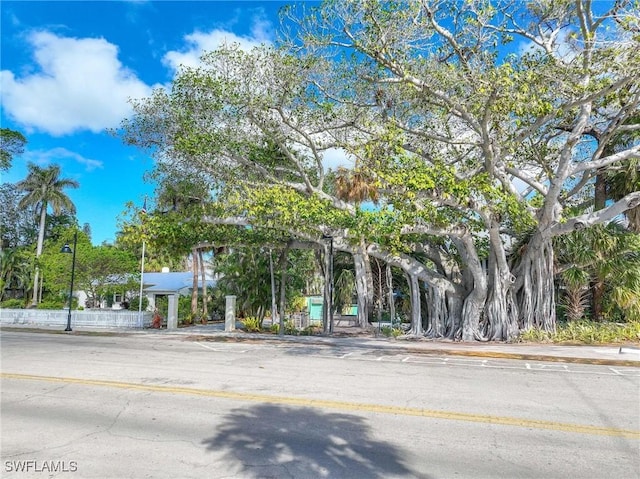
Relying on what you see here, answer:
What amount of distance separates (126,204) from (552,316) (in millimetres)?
17544

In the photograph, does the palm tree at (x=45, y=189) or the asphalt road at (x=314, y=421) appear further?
the palm tree at (x=45, y=189)

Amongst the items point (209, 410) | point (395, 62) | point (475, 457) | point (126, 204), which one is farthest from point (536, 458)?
point (126, 204)

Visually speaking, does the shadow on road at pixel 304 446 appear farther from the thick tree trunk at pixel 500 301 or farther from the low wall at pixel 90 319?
the low wall at pixel 90 319

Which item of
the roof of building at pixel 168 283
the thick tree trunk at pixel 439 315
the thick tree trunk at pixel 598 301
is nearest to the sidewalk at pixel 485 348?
the thick tree trunk at pixel 439 315

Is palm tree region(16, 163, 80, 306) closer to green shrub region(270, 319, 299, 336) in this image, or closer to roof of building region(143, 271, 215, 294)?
roof of building region(143, 271, 215, 294)

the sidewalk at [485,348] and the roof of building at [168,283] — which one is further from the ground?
the roof of building at [168,283]

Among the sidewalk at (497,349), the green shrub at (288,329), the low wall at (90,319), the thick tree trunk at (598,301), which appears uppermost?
the thick tree trunk at (598,301)

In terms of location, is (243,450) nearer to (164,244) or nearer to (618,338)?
(618,338)

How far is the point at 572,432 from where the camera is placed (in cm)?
569

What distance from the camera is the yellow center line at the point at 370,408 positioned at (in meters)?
5.84

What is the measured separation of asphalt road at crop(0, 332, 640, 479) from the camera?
4531mm

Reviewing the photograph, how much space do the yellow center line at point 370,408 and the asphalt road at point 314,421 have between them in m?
0.03

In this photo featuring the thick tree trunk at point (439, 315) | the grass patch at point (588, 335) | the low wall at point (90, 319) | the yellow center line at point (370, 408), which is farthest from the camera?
the low wall at point (90, 319)

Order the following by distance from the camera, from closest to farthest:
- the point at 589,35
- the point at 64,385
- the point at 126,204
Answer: the point at 64,385, the point at 589,35, the point at 126,204
